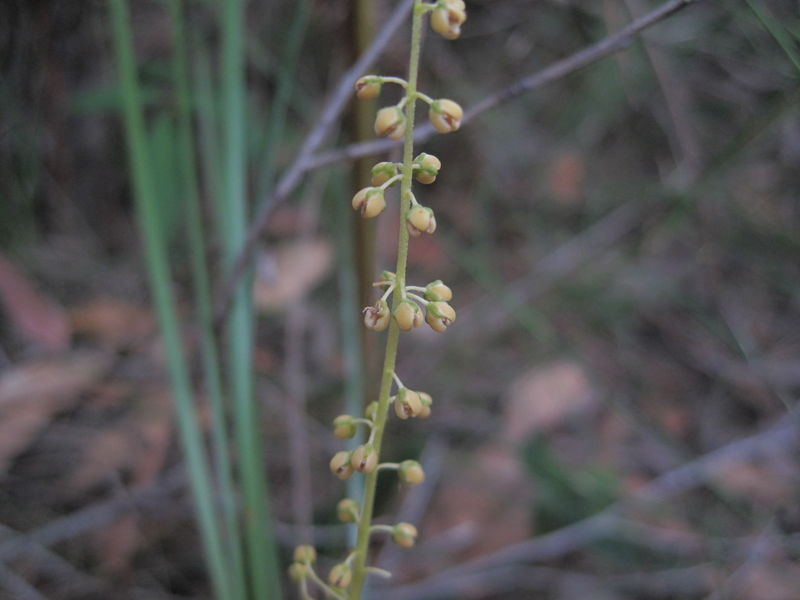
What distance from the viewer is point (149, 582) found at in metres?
1.33

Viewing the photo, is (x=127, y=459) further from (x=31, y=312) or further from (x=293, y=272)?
(x=293, y=272)

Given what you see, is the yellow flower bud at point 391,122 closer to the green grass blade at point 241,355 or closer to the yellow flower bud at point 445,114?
the yellow flower bud at point 445,114

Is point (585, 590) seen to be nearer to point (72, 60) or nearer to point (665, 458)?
point (665, 458)

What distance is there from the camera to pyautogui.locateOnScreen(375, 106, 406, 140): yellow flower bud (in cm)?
54

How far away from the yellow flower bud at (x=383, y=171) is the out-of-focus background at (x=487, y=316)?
513 mm

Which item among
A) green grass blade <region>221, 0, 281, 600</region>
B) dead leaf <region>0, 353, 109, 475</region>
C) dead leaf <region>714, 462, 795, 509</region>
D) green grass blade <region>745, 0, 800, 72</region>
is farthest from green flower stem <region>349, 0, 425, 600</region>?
dead leaf <region>714, 462, 795, 509</region>

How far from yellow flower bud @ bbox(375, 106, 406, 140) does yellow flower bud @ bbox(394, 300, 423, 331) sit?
0.13m

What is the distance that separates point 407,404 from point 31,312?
1185 mm

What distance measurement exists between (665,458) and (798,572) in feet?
1.16

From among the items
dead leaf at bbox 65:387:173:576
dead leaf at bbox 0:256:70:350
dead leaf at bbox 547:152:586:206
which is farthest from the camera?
dead leaf at bbox 547:152:586:206

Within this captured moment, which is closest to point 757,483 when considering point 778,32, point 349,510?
point 778,32

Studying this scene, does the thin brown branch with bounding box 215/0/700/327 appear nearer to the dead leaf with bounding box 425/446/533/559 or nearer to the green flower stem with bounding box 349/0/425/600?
the green flower stem with bounding box 349/0/425/600

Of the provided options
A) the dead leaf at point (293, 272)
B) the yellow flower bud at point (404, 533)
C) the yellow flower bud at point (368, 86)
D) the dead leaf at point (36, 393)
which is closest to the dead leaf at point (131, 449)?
the dead leaf at point (36, 393)

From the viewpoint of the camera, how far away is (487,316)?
2.02m
